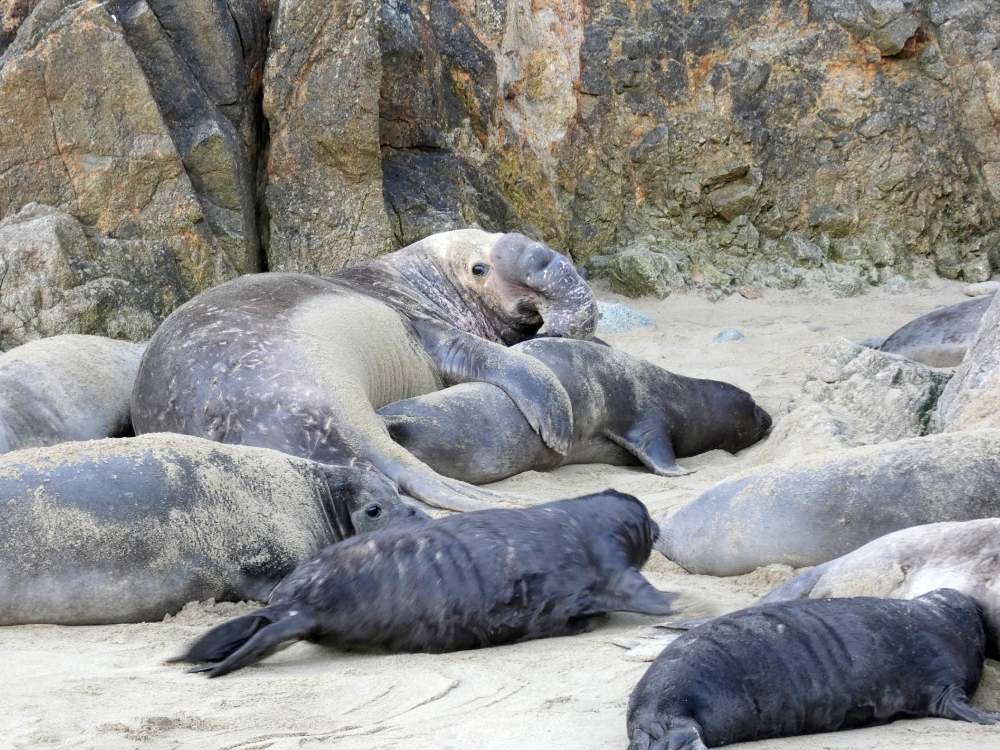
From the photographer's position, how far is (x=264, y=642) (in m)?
3.23

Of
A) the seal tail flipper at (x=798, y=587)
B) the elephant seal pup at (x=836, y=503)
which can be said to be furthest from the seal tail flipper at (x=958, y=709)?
the elephant seal pup at (x=836, y=503)

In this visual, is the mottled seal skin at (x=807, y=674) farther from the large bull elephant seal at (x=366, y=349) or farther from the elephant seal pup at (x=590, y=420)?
the elephant seal pup at (x=590, y=420)

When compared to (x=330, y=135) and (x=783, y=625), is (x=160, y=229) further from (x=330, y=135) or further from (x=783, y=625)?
(x=783, y=625)

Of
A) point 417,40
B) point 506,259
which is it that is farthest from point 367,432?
point 417,40

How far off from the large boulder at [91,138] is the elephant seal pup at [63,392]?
81.5 inches

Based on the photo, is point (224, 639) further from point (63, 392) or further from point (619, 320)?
point (619, 320)

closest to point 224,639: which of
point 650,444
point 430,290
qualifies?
point 650,444

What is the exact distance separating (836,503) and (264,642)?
1.95m

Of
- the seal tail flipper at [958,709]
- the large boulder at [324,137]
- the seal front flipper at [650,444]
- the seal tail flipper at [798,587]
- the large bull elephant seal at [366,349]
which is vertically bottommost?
the seal front flipper at [650,444]

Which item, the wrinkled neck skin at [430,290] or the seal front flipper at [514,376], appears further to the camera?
the wrinkled neck skin at [430,290]

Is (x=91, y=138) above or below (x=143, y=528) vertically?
above

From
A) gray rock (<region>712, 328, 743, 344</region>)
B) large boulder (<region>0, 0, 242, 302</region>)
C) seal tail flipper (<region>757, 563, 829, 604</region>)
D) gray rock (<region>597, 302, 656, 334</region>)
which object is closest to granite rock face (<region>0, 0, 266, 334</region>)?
large boulder (<region>0, 0, 242, 302</region>)

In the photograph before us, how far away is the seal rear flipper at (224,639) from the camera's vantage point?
324 centimetres

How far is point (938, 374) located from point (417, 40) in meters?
5.07
